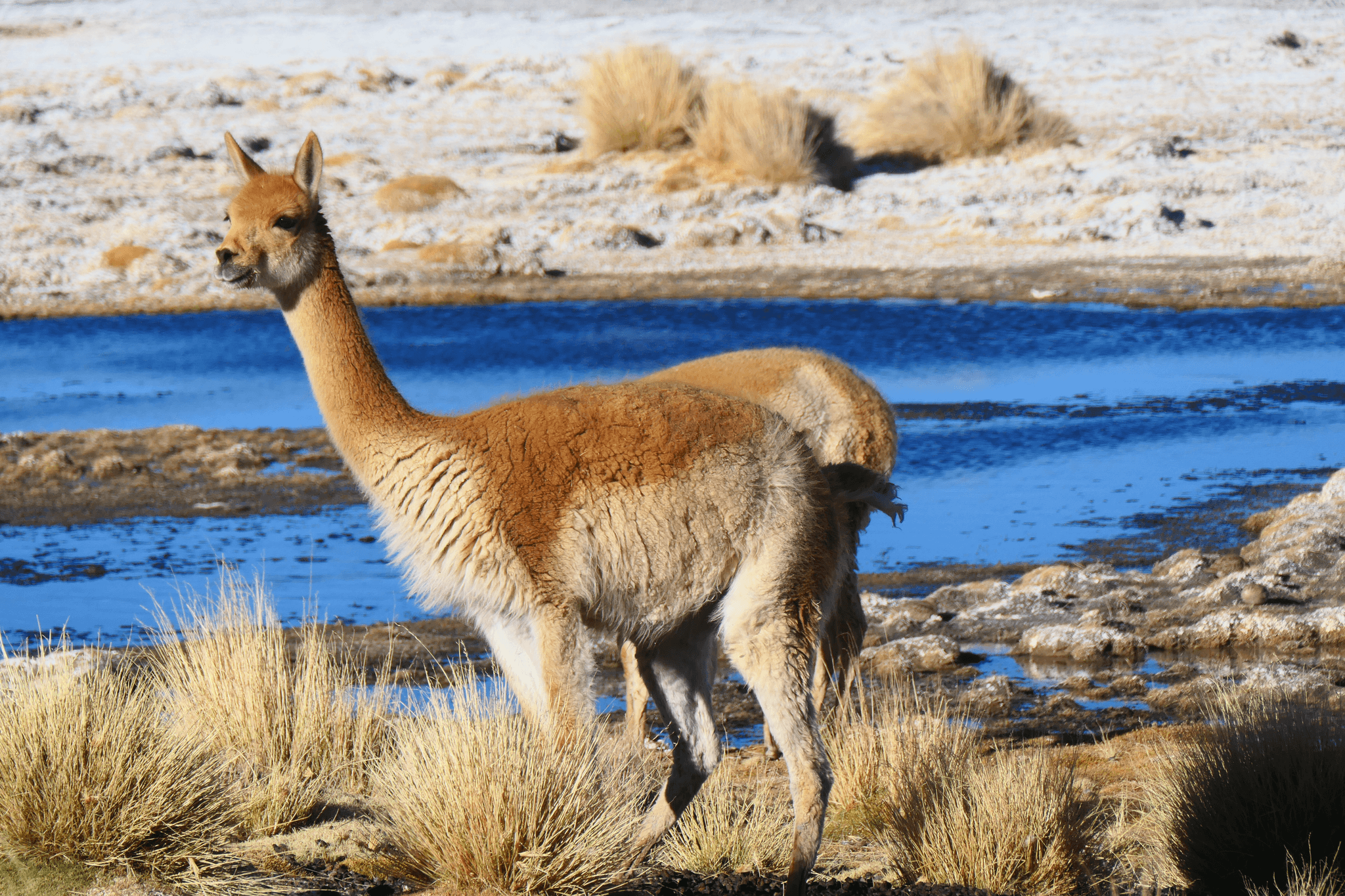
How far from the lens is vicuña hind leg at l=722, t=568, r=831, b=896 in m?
4.29

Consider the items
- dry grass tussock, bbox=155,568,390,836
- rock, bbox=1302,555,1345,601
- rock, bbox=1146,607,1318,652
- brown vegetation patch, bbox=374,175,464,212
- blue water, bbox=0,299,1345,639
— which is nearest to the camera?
dry grass tussock, bbox=155,568,390,836


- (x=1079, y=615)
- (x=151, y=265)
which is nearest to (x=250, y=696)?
(x=1079, y=615)

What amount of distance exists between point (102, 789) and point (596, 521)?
1.56m

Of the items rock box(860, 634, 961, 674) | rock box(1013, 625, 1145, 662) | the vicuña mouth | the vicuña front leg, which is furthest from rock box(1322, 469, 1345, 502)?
the vicuña mouth

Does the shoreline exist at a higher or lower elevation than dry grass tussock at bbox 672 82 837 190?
lower

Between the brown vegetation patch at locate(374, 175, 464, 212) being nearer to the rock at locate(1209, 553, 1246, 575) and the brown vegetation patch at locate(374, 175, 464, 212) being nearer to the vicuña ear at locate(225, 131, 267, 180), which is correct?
the rock at locate(1209, 553, 1246, 575)

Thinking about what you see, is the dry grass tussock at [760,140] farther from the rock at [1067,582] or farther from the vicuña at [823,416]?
the vicuña at [823,416]

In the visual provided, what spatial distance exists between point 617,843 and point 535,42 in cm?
3331

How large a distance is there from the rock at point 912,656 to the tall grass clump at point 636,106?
18350 mm

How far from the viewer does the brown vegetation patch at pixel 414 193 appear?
22.5m

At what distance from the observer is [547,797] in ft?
13.8

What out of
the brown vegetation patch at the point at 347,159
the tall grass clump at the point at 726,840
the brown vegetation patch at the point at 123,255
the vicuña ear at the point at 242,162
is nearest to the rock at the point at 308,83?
the brown vegetation patch at the point at 347,159

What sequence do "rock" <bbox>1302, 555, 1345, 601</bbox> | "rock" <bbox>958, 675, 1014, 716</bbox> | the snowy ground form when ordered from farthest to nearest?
the snowy ground, "rock" <bbox>1302, 555, 1345, 601</bbox>, "rock" <bbox>958, 675, 1014, 716</bbox>

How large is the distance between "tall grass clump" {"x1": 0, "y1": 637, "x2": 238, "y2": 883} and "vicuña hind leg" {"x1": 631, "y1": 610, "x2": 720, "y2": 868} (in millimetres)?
1282
